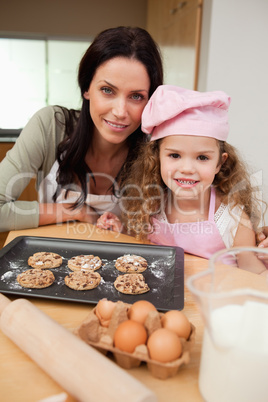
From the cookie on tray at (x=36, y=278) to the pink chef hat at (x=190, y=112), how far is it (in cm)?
62

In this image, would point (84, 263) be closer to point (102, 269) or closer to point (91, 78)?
point (102, 269)

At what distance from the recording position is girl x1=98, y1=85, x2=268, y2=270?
1220 mm

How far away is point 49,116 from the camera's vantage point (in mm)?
1777

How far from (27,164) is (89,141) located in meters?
0.32

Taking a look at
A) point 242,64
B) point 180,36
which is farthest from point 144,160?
point 180,36

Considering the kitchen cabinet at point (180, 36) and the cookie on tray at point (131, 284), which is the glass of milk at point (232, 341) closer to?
the cookie on tray at point (131, 284)

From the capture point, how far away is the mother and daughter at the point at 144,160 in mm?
1243

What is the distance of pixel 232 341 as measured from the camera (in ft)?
1.70

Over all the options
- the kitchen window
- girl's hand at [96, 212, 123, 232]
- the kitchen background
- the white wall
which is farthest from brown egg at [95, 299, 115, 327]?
the kitchen window

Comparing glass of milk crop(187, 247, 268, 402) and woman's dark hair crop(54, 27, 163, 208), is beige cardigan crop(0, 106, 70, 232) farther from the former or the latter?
glass of milk crop(187, 247, 268, 402)

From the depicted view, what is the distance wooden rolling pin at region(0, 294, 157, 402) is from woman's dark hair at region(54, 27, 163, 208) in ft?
3.25

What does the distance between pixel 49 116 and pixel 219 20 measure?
2049 millimetres

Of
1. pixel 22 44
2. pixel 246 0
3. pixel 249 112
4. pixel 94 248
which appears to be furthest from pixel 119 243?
pixel 22 44

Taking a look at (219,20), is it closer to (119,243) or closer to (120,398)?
(119,243)
